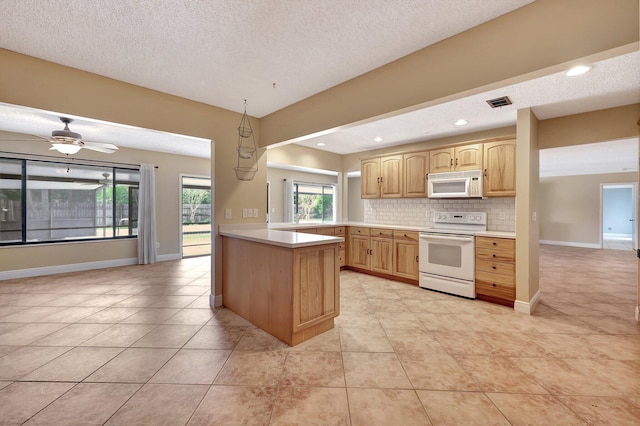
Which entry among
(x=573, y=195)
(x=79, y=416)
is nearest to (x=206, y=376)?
(x=79, y=416)

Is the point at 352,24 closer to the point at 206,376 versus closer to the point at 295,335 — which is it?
the point at 295,335

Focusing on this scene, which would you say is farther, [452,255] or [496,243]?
[452,255]

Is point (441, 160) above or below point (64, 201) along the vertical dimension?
above

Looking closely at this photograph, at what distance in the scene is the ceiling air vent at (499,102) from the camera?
282 centimetres

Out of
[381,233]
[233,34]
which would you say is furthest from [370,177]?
[233,34]

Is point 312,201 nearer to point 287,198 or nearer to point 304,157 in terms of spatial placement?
point 287,198

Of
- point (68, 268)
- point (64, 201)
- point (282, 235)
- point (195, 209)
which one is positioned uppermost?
point (64, 201)

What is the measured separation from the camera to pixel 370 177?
5051 millimetres

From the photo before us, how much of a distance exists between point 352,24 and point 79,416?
289 centimetres

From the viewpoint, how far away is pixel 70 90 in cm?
225

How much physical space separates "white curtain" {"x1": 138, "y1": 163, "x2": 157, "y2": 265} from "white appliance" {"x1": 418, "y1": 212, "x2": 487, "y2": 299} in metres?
5.46

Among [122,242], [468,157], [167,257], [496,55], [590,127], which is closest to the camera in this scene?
[496,55]

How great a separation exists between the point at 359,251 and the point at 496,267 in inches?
84.6

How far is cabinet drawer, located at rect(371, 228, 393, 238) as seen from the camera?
14.4 feet
